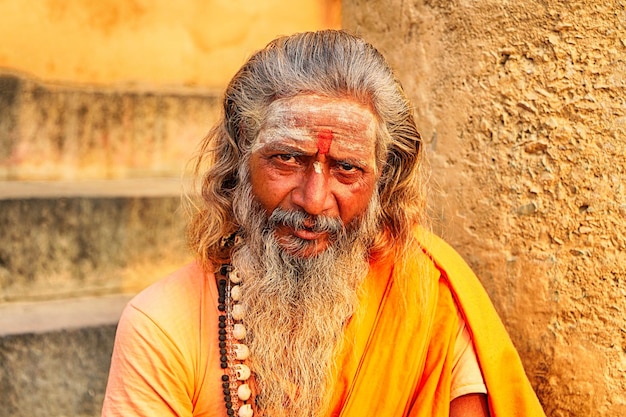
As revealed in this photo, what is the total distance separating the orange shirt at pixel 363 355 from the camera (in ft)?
6.52

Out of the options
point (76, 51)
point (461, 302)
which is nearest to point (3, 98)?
point (76, 51)

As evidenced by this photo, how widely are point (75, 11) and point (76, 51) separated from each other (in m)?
0.21

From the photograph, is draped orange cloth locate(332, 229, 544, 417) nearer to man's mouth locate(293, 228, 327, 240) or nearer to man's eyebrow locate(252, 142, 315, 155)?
man's mouth locate(293, 228, 327, 240)

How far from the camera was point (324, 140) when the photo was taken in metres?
1.98

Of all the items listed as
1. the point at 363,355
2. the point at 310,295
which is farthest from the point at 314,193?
the point at 363,355

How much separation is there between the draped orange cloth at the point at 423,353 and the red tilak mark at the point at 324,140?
1.48ft

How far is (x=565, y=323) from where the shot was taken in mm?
2150

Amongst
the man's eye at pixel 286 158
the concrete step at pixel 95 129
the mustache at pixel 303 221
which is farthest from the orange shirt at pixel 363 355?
the concrete step at pixel 95 129

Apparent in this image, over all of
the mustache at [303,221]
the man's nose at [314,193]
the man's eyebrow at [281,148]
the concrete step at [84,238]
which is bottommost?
the concrete step at [84,238]

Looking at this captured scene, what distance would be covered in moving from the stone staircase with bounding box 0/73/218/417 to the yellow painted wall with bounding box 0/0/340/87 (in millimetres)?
97

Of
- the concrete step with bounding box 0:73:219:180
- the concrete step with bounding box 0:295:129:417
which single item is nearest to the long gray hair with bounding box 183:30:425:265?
the concrete step with bounding box 0:295:129:417

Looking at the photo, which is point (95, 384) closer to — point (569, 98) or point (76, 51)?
point (76, 51)

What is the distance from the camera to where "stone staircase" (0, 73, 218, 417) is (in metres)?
3.11

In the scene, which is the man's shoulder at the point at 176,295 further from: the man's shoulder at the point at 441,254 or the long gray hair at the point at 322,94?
the man's shoulder at the point at 441,254
